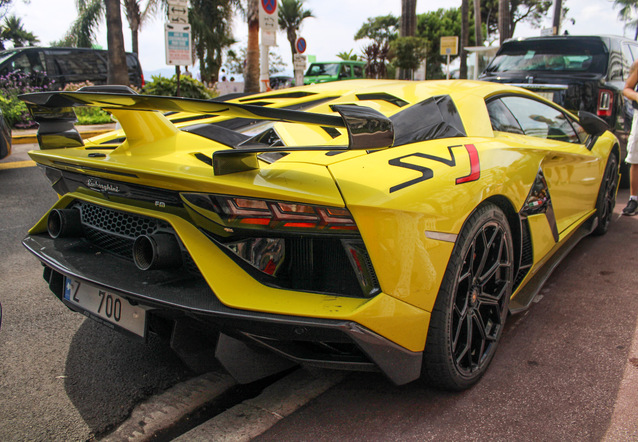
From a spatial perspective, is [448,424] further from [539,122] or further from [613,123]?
[613,123]

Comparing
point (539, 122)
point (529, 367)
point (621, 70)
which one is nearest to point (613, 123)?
point (621, 70)

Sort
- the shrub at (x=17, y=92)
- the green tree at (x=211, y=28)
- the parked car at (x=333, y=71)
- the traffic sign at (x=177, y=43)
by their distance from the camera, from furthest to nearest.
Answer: the green tree at (x=211, y=28) < the parked car at (x=333, y=71) < the shrub at (x=17, y=92) < the traffic sign at (x=177, y=43)

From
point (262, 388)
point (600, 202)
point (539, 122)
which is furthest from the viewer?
point (600, 202)

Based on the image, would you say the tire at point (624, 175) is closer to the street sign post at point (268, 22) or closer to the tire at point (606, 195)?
the tire at point (606, 195)

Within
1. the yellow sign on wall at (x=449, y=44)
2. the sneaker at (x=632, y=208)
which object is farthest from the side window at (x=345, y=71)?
the sneaker at (x=632, y=208)

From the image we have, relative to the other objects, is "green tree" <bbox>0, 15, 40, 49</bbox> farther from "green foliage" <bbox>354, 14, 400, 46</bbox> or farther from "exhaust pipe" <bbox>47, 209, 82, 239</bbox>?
"exhaust pipe" <bbox>47, 209, 82, 239</bbox>

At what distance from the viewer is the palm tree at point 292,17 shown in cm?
4712

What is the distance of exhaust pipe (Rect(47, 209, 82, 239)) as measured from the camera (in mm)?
2207

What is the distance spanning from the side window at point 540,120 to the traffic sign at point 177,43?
20.3 feet

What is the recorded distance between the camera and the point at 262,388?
219cm

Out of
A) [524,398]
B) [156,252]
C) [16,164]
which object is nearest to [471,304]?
[524,398]

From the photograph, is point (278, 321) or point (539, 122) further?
point (539, 122)

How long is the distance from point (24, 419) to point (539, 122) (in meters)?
3.12

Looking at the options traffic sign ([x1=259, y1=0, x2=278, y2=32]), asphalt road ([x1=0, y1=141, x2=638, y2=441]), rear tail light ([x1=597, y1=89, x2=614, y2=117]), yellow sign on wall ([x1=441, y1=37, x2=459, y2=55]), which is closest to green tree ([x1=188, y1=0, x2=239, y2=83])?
yellow sign on wall ([x1=441, y1=37, x2=459, y2=55])
